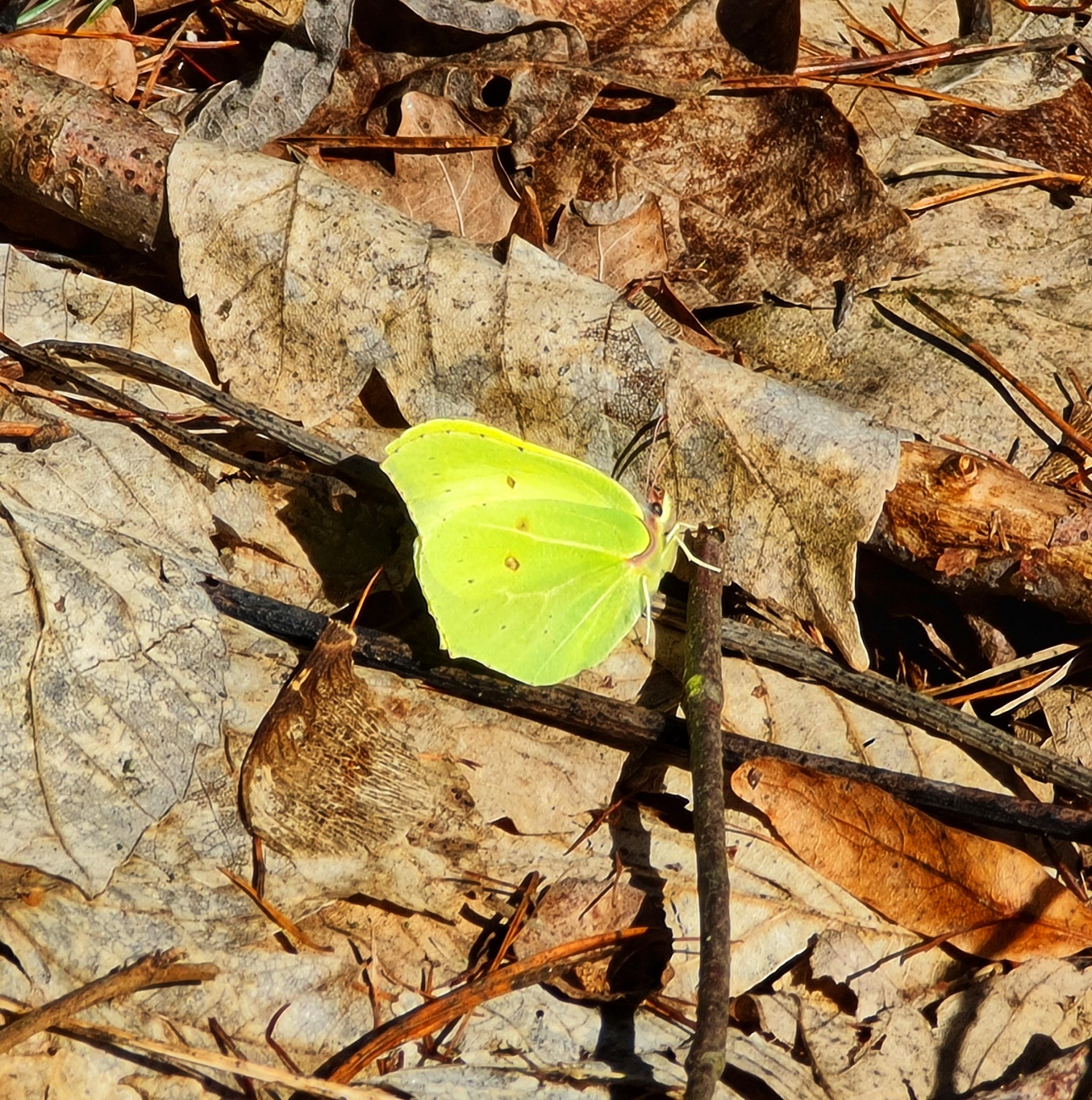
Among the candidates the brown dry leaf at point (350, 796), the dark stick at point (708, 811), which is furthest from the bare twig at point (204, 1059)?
the dark stick at point (708, 811)

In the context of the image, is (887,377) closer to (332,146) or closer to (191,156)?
(332,146)

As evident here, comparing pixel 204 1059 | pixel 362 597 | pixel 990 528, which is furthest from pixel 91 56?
pixel 990 528

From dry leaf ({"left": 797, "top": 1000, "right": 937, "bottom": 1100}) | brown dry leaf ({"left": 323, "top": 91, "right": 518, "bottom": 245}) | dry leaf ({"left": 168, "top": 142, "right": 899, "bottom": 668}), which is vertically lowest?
dry leaf ({"left": 797, "top": 1000, "right": 937, "bottom": 1100})

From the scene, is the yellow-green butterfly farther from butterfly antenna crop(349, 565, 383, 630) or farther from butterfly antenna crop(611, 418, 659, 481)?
butterfly antenna crop(349, 565, 383, 630)

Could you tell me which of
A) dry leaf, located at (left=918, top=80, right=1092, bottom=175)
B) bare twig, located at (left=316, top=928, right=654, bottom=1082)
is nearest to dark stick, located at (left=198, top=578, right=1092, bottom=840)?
bare twig, located at (left=316, top=928, right=654, bottom=1082)

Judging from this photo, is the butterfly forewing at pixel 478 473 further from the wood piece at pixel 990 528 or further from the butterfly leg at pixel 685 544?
the wood piece at pixel 990 528
